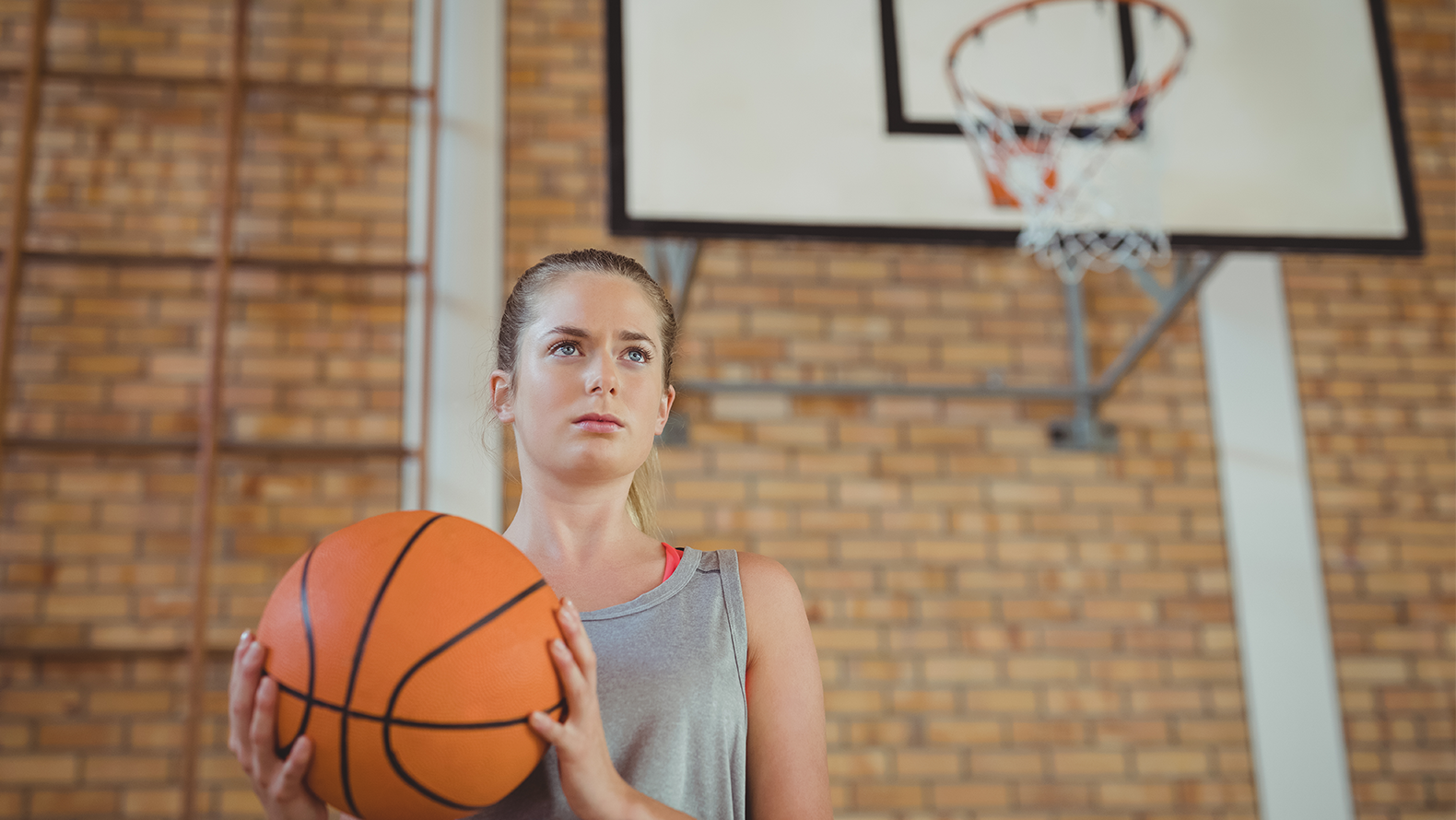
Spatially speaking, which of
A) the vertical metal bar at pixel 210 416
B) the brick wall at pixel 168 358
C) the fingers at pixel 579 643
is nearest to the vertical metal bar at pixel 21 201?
the brick wall at pixel 168 358

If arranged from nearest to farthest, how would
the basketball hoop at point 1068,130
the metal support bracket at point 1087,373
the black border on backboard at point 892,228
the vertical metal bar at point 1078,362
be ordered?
the black border on backboard at point 892,228, the basketball hoop at point 1068,130, the metal support bracket at point 1087,373, the vertical metal bar at point 1078,362

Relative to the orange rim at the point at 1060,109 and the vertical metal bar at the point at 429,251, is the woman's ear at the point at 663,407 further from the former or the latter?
the vertical metal bar at the point at 429,251

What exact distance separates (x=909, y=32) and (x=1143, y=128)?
631 millimetres

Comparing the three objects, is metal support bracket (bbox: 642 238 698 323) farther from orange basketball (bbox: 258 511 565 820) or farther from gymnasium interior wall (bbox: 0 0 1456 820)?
orange basketball (bbox: 258 511 565 820)

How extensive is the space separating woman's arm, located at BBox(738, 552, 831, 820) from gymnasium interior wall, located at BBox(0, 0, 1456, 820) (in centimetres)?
216

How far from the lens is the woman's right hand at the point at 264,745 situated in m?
0.97

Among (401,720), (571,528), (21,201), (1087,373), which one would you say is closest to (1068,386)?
(1087,373)

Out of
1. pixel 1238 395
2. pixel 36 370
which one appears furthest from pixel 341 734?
pixel 1238 395

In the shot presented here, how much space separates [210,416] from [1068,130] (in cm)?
247

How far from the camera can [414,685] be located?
97 centimetres

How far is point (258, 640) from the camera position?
102 centimetres

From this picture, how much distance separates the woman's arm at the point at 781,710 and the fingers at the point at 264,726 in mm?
464

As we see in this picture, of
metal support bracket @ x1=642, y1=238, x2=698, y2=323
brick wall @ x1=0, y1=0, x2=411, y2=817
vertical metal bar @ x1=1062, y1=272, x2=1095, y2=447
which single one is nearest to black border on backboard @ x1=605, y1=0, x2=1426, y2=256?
metal support bracket @ x1=642, y1=238, x2=698, y2=323

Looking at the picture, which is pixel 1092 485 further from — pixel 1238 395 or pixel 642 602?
pixel 642 602
